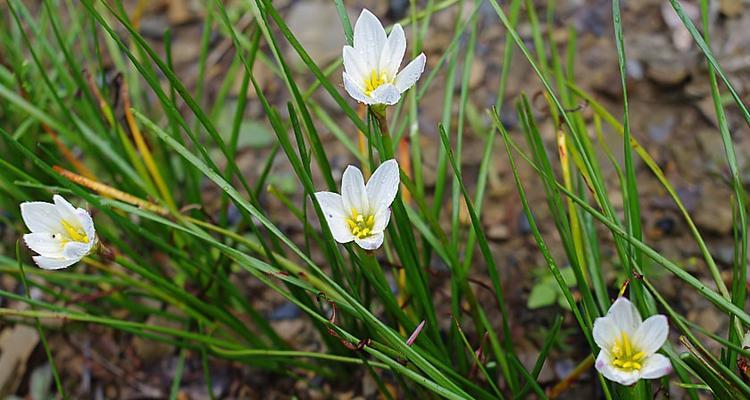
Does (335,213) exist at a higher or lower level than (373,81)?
lower

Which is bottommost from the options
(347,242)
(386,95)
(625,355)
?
(625,355)

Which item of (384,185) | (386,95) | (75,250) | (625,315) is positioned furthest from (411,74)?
(75,250)

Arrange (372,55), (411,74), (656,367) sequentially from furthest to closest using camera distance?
(372,55) < (411,74) < (656,367)

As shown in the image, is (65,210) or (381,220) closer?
(381,220)

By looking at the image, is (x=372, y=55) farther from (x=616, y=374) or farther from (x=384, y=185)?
(x=616, y=374)

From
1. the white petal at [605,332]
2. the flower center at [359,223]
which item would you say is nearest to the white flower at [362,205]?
the flower center at [359,223]
